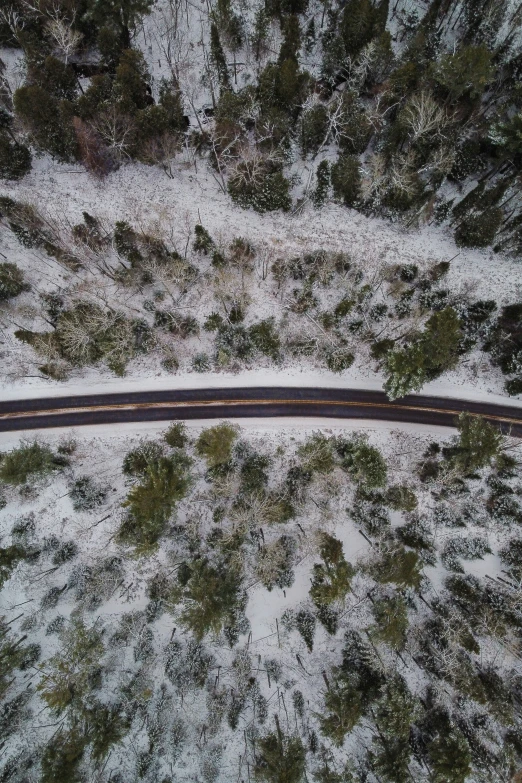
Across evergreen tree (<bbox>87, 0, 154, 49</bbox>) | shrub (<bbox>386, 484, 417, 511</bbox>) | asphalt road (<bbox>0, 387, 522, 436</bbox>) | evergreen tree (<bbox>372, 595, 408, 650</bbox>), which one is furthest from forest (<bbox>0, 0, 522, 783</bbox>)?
asphalt road (<bbox>0, 387, 522, 436</bbox>)

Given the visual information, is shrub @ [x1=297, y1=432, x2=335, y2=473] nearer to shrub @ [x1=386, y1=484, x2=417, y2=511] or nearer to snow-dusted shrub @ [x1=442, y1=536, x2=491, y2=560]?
shrub @ [x1=386, y1=484, x2=417, y2=511]

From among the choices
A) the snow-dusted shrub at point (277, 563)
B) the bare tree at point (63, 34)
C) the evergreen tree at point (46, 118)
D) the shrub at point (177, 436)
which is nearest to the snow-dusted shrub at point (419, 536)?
the snow-dusted shrub at point (277, 563)

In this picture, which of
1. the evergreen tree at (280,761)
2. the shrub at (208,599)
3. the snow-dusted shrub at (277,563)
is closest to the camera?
the evergreen tree at (280,761)

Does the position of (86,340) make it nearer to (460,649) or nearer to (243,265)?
(243,265)

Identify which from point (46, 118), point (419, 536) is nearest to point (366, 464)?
point (419, 536)

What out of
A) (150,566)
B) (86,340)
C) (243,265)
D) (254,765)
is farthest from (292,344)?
(254,765)

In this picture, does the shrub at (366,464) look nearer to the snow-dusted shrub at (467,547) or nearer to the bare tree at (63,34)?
the snow-dusted shrub at (467,547)

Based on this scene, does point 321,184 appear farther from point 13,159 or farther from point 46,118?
point 13,159
